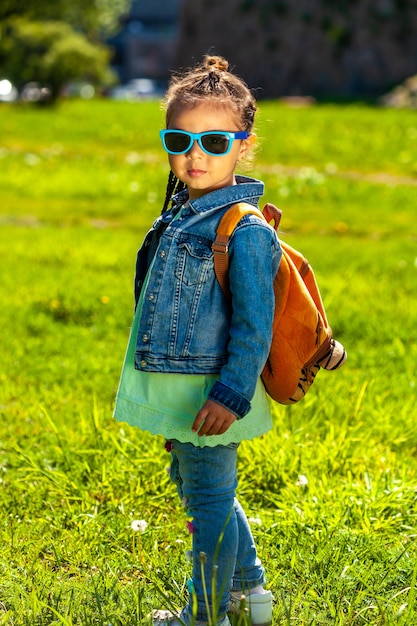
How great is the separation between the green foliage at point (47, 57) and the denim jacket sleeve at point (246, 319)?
25.3 m

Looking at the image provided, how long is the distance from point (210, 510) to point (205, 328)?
465 millimetres

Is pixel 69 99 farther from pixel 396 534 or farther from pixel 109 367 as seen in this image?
pixel 396 534

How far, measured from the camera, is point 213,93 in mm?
2527

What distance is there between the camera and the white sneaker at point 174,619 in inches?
102

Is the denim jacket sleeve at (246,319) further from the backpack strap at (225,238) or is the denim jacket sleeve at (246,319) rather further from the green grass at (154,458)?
the green grass at (154,458)

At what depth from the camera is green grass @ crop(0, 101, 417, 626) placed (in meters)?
2.86

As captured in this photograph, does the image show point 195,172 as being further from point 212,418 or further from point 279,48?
point 279,48

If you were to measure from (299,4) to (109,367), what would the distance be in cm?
3246

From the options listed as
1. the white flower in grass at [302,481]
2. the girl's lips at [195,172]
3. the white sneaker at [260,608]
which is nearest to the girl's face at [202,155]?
the girl's lips at [195,172]

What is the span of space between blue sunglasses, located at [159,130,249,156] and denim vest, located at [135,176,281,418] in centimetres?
11

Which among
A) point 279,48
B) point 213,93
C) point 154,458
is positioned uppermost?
point 213,93

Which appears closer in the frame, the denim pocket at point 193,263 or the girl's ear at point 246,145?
the denim pocket at point 193,263

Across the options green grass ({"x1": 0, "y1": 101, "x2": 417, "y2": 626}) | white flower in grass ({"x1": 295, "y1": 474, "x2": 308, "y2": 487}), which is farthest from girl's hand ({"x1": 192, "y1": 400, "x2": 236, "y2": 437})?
white flower in grass ({"x1": 295, "y1": 474, "x2": 308, "y2": 487})

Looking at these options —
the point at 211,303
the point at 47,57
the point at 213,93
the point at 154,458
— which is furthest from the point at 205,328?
the point at 47,57
